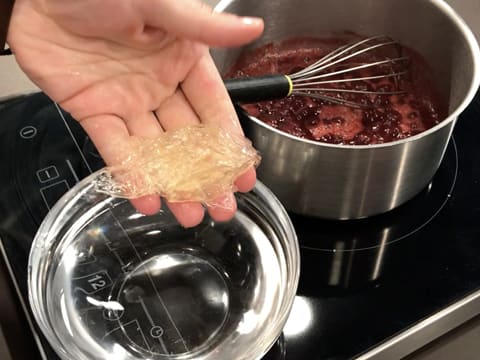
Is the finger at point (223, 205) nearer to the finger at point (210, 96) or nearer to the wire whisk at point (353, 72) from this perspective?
the finger at point (210, 96)

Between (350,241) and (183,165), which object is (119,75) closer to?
(183,165)

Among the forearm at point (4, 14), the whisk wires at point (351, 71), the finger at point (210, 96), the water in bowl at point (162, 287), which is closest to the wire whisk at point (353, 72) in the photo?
the whisk wires at point (351, 71)

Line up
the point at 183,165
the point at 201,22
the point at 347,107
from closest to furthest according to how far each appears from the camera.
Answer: the point at 201,22
the point at 183,165
the point at 347,107

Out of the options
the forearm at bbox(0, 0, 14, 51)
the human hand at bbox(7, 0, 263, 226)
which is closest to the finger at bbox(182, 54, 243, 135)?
the human hand at bbox(7, 0, 263, 226)

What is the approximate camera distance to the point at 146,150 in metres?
0.76

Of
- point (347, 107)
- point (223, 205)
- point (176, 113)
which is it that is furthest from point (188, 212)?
point (347, 107)

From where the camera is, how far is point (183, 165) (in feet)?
2.50

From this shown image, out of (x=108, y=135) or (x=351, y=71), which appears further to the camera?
(x=351, y=71)

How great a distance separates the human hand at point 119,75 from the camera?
0.74 meters

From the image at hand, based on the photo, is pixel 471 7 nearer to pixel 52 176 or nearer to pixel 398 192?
pixel 398 192

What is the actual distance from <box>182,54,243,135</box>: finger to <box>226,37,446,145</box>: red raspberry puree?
119mm

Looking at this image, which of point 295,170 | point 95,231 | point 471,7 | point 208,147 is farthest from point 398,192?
point 471,7

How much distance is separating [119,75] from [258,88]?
178 mm

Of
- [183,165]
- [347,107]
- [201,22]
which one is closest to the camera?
[201,22]
